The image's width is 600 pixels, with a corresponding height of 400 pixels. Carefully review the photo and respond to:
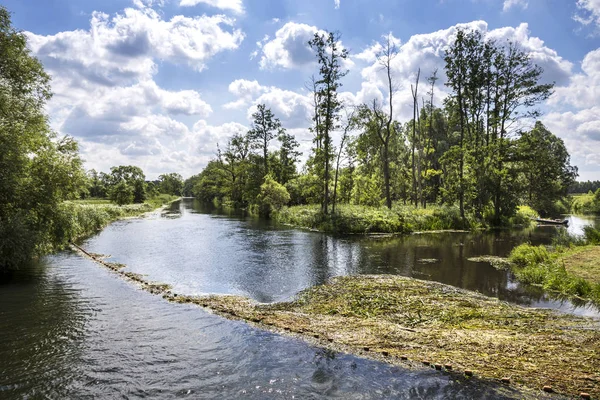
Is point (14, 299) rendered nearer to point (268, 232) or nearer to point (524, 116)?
point (268, 232)

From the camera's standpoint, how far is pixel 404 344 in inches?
347

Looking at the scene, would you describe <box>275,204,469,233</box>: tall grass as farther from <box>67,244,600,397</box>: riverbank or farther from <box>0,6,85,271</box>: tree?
<box>0,6,85,271</box>: tree

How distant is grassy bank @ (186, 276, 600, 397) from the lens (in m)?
7.20

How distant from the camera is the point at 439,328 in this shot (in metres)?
9.95

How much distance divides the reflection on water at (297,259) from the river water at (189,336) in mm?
126

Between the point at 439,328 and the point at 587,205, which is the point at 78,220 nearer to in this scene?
the point at 439,328

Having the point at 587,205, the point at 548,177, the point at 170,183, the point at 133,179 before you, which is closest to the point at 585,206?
the point at 587,205

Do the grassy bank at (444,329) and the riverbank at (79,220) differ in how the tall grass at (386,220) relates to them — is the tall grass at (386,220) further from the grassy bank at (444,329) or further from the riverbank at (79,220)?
the riverbank at (79,220)

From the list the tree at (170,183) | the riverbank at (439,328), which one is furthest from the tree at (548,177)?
the tree at (170,183)

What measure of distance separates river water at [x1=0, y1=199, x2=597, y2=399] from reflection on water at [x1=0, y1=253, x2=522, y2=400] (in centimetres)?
3

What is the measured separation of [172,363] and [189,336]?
1.62 meters

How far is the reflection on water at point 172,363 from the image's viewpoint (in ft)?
22.8

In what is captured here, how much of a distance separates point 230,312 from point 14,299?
828cm

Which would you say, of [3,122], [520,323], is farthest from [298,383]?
[3,122]
